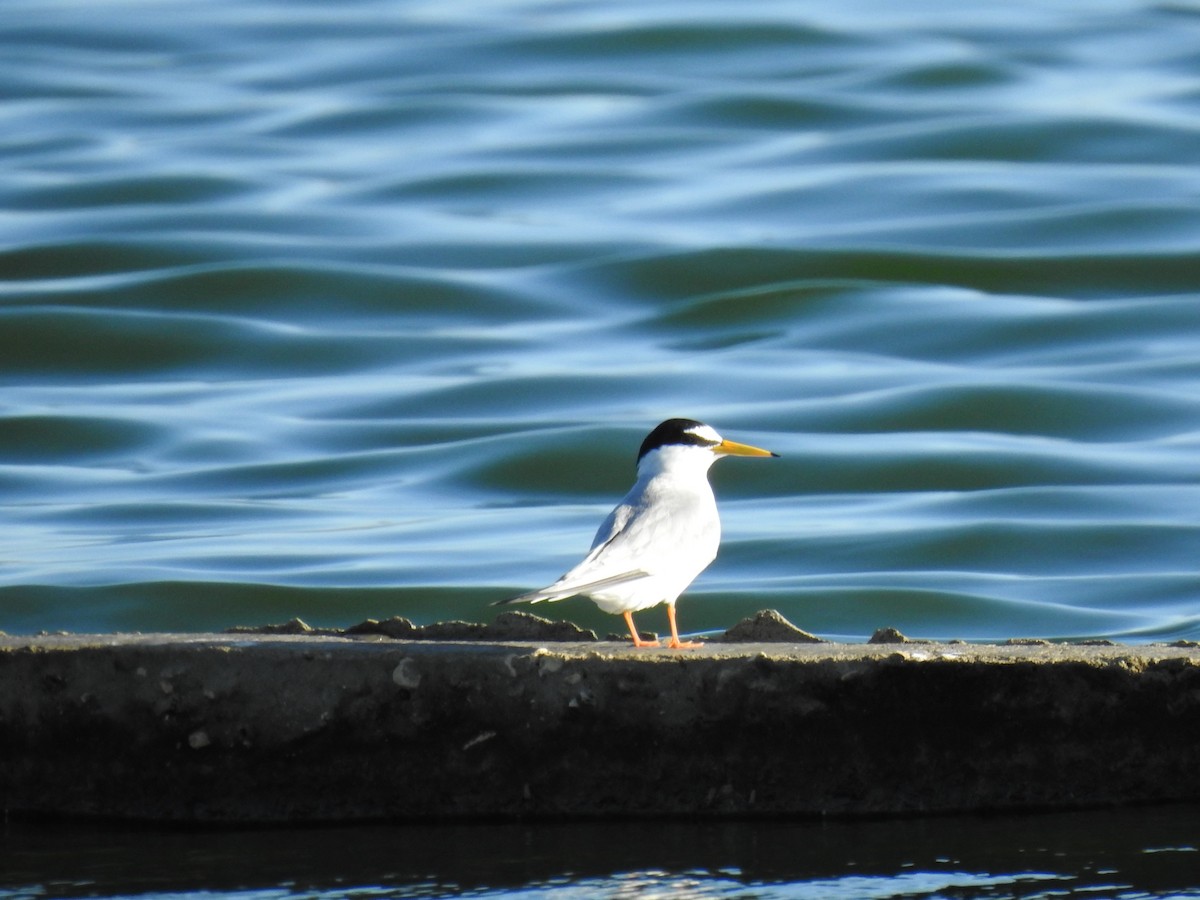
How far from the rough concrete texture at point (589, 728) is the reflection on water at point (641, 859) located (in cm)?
8

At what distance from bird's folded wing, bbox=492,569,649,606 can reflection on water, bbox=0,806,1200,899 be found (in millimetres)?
562

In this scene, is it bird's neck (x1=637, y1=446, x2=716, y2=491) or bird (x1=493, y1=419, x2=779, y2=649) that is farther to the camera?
bird's neck (x1=637, y1=446, x2=716, y2=491)

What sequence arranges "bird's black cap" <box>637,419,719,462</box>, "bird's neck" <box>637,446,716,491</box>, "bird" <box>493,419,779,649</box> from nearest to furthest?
"bird" <box>493,419,779,649</box> < "bird's neck" <box>637,446,716,491</box> < "bird's black cap" <box>637,419,719,462</box>

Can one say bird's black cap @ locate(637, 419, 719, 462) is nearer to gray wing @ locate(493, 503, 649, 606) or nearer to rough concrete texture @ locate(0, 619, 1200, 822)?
gray wing @ locate(493, 503, 649, 606)

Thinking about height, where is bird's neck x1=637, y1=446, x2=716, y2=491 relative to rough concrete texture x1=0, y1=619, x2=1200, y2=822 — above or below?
above

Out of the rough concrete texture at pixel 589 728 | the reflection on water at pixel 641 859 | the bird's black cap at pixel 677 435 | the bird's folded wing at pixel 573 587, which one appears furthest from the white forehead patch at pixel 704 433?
the reflection on water at pixel 641 859

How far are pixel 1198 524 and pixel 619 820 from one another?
6553mm

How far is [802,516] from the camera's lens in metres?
11.0

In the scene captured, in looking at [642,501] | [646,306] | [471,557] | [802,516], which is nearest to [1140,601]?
[802,516]

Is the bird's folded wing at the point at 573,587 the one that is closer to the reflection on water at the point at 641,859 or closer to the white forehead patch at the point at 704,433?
the reflection on water at the point at 641,859

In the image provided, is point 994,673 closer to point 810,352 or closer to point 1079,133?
point 810,352

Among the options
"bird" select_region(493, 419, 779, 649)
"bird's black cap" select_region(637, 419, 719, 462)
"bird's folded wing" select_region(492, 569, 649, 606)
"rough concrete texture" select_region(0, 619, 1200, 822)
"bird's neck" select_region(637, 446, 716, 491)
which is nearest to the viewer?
"bird's folded wing" select_region(492, 569, 649, 606)

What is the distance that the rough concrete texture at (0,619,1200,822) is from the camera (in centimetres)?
486

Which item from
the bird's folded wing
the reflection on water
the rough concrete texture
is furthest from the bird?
the reflection on water
